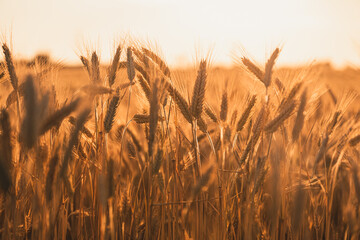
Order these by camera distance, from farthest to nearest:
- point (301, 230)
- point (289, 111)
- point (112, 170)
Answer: point (301, 230)
point (289, 111)
point (112, 170)

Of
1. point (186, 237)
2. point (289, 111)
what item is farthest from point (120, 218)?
point (289, 111)

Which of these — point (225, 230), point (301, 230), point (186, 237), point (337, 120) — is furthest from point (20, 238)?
point (337, 120)

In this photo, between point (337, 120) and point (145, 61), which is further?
point (337, 120)

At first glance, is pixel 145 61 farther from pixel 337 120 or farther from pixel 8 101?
pixel 337 120

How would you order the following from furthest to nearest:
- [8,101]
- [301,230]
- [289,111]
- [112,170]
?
[301,230]
[8,101]
[289,111]
[112,170]

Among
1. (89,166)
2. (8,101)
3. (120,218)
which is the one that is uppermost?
(8,101)

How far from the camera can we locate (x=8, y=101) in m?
1.49

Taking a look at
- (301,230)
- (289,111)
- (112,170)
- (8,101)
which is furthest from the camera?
(301,230)

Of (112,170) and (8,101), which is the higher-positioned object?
(8,101)

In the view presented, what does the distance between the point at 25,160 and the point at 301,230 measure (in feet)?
4.41

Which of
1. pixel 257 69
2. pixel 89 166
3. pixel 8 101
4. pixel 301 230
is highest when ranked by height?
pixel 257 69

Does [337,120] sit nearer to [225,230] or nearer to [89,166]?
[225,230]

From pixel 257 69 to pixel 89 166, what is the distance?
96 centimetres

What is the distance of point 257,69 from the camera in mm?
1590
